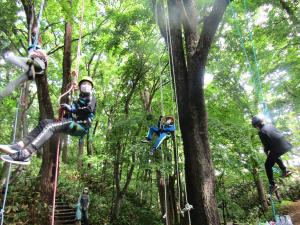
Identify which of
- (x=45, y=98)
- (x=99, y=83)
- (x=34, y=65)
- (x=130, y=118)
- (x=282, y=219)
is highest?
(x=99, y=83)

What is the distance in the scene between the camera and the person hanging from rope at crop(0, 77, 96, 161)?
12.6 feet

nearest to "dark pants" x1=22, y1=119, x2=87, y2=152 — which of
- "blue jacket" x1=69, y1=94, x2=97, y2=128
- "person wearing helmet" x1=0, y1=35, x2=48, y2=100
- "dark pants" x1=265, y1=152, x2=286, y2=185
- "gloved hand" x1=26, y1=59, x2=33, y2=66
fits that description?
"blue jacket" x1=69, y1=94, x2=97, y2=128

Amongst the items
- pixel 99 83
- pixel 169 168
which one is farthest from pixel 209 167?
pixel 99 83

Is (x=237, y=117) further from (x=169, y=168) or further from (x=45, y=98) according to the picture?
(x=45, y=98)

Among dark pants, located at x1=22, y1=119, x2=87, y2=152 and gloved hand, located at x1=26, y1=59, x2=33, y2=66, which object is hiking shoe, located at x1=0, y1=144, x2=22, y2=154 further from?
gloved hand, located at x1=26, y1=59, x2=33, y2=66

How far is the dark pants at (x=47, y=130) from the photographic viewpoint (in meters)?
3.80

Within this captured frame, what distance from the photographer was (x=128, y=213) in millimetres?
12625

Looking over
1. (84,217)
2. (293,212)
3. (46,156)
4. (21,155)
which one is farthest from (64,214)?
(293,212)

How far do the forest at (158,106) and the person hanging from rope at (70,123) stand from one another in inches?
0.7

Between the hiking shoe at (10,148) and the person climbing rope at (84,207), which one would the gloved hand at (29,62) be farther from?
the person climbing rope at (84,207)

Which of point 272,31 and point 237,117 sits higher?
point 272,31

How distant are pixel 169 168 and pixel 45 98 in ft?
16.7

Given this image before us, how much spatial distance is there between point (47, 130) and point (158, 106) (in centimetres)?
896

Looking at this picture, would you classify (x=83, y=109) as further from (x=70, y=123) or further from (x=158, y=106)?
(x=158, y=106)
